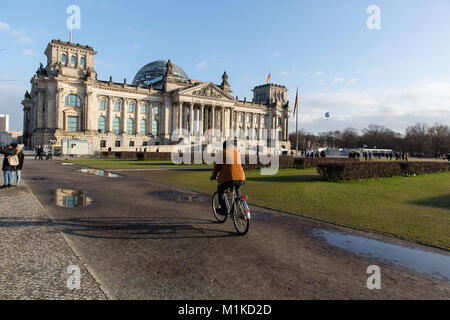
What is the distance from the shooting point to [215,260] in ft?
16.3

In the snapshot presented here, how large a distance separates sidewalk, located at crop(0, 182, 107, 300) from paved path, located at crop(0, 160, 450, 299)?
13cm

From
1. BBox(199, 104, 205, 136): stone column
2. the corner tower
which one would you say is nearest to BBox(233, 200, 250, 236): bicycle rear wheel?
BBox(199, 104, 205, 136): stone column

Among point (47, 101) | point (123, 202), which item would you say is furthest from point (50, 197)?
point (47, 101)

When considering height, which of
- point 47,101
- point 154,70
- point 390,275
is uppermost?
point 154,70

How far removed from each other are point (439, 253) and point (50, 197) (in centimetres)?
1163

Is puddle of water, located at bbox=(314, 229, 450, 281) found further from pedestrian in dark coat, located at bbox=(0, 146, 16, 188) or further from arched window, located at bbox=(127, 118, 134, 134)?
arched window, located at bbox=(127, 118, 134, 134)

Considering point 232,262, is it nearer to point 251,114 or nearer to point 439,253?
point 439,253

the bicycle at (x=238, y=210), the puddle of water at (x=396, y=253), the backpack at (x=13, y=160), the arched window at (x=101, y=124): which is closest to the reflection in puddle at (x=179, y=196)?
the bicycle at (x=238, y=210)

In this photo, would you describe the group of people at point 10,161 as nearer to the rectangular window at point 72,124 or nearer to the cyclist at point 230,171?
the cyclist at point 230,171

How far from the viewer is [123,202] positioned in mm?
10109

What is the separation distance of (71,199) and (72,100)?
6587 cm

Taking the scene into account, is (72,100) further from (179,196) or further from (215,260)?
(215,260)
